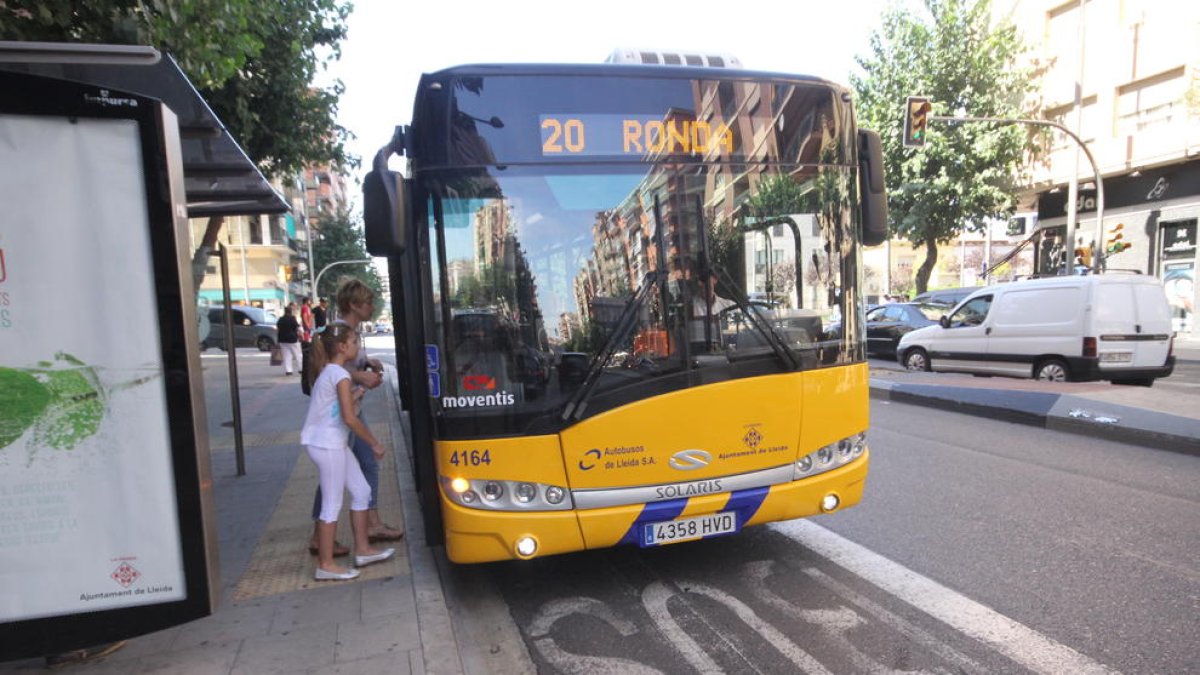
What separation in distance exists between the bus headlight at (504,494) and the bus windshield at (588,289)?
0.26m

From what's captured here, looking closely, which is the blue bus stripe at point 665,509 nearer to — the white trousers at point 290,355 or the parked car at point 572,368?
the parked car at point 572,368

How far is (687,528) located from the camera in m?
3.64

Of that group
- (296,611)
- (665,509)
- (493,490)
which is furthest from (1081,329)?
(296,611)

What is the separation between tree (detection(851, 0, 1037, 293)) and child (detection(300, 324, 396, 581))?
77.1 feet

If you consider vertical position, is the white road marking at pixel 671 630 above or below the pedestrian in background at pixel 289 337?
below

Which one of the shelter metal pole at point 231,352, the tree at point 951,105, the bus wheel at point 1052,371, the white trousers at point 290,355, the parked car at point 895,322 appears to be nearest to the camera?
the shelter metal pole at point 231,352

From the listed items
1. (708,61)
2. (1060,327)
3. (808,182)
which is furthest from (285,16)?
(1060,327)

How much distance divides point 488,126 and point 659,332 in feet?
4.44

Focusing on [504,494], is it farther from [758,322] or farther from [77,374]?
[77,374]

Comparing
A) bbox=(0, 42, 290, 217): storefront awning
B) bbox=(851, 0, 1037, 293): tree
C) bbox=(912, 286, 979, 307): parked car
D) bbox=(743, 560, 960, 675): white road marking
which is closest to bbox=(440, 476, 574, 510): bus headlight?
bbox=(743, 560, 960, 675): white road marking

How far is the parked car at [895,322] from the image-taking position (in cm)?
1658

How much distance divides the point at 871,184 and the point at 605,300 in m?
1.89

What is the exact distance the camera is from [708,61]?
13.2 feet

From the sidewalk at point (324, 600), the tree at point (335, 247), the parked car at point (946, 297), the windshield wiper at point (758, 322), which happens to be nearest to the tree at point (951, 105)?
the parked car at point (946, 297)
